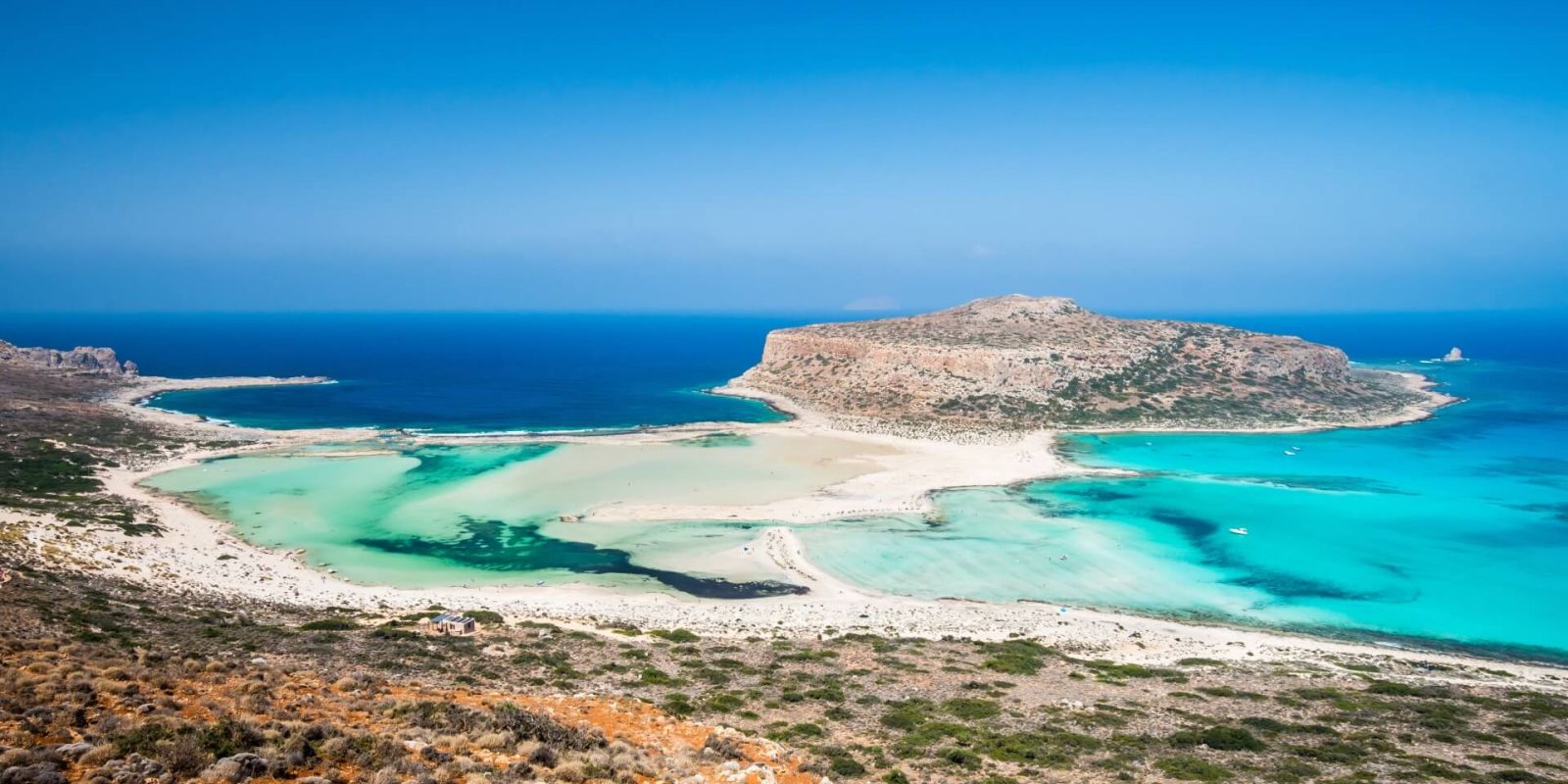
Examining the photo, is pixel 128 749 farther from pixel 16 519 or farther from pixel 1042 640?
pixel 16 519

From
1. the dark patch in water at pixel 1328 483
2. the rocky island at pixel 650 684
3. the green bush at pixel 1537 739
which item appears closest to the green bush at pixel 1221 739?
the rocky island at pixel 650 684

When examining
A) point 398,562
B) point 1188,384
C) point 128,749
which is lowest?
point 398,562

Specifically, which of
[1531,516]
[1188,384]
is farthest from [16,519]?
[1188,384]

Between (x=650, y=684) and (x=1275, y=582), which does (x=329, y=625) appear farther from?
(x=1275, y=582)

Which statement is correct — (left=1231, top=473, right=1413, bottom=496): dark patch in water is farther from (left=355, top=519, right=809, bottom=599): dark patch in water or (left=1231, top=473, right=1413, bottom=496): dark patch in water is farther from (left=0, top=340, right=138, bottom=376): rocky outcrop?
(left=0, top=340, right=138, bottom=376): rocky outcrop

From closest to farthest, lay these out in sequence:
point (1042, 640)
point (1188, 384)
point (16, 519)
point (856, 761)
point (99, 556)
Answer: point (856, 761) → point (1042, 640) → point (99, 556) → point (16, 519) → point (1188, 384)

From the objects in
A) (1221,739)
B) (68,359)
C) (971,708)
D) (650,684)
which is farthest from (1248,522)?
(68,359)

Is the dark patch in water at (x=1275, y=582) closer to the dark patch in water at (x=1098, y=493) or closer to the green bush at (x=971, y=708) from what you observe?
the dark patch in water at (x=1098, y=493)
